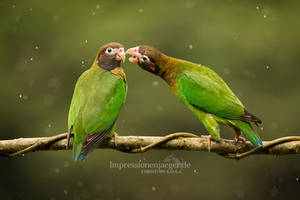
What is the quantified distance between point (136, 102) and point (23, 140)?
4.02 metres

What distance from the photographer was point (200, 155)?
618cm

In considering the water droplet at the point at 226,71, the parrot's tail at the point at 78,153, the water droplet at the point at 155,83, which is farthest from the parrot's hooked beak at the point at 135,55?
the water droplet at the point at 226,71

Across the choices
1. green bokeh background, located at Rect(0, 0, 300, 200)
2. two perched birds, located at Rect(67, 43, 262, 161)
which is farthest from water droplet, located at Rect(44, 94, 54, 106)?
two perched birds, located at Rect(67, 43, 262, 161)

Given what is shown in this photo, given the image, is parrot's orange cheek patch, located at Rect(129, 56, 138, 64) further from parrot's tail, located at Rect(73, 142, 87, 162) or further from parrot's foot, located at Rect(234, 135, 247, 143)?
parrot's foot, located at Rect(234, 135, 247, 143)

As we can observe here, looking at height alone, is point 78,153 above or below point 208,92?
below

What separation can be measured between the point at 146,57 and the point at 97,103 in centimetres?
36

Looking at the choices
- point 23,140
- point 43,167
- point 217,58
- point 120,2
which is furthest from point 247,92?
point 23,140

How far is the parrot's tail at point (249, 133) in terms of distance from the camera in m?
1.81

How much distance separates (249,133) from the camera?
1920 millimetres

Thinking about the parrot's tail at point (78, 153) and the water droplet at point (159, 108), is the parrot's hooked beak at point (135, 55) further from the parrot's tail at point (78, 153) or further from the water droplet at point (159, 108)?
the water droplet at point (159, 108)

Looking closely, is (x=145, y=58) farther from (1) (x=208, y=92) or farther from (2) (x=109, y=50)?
(1) (x=208, y=92)

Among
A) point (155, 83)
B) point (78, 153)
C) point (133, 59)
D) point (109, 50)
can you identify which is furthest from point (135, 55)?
point (155, 83)

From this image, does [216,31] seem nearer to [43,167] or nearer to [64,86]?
[64,86]

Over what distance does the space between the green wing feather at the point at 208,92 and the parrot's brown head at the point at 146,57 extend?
7.3 inches
